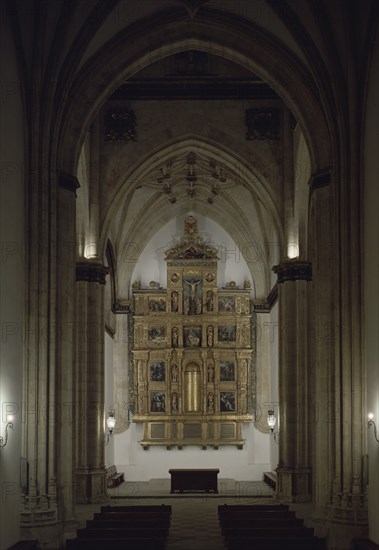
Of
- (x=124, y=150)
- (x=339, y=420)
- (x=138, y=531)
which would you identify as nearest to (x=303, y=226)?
(x=124, y=150)

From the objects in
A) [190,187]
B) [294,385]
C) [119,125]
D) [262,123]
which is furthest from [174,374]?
[262,123]

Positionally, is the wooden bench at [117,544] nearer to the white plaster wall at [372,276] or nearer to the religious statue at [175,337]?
the white plaster wall at [372,276]

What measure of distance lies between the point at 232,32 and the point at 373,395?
821 cm

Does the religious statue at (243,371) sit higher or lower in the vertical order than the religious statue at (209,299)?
lower

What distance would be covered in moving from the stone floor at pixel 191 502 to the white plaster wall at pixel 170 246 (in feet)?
24.5

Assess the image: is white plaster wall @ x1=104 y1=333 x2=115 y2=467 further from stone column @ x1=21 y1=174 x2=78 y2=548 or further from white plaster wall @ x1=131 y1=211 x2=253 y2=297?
stone column @ x1=21 y1=174 x2=78 y2=548

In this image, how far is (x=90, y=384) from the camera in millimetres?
26812

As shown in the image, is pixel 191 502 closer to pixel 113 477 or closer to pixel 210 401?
pixel 113 477

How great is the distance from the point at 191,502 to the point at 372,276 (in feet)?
41.5

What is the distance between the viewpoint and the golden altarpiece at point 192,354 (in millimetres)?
36156

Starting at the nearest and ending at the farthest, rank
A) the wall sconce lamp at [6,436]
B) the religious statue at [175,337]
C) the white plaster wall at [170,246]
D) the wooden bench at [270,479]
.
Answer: the wall sconce lamp at [6,436]
the wooden bench at [270,479]
the religious statue at [175,337]
the white plaster wall at [170,246]

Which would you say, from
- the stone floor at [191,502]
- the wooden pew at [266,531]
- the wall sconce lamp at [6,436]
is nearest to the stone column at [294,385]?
the stone floor at [191,502]

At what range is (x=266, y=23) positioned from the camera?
19734 millimetres

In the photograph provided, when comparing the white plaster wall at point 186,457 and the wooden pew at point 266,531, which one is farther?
the white plaster wall at point 186,457
